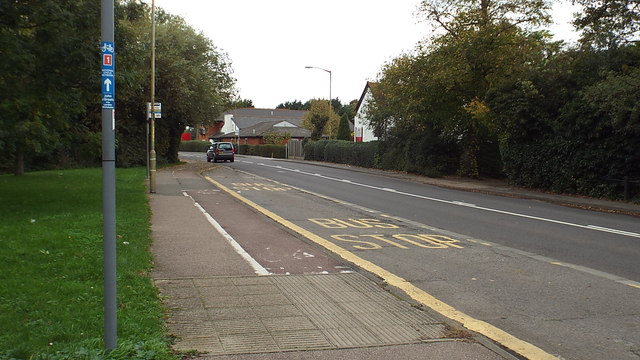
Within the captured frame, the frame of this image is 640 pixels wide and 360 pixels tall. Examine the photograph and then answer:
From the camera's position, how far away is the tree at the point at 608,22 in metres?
19.2

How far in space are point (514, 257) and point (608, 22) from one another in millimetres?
15171

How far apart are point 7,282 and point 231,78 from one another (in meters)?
38.2

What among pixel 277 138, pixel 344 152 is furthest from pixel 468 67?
pixel 277 138

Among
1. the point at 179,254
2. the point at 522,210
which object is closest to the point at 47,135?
the point at 179,254

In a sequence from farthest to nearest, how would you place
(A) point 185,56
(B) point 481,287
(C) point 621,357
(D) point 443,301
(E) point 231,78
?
(E) point 231,78 → (A) point 185,56 → (B) point 481,287 → (D) point 443,301 → (C) point 621,357

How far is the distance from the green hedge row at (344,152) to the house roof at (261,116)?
50.3m

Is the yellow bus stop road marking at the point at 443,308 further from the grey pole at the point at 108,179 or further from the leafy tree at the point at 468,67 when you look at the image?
the leafy tree at the point at 468,67

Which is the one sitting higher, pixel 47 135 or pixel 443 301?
pixel 47 135

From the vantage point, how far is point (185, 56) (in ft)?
125

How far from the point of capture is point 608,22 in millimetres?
→ 19969

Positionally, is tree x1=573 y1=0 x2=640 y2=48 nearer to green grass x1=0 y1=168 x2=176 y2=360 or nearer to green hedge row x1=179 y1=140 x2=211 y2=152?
green grass x1=0 y1=168 x2=176 y2=360

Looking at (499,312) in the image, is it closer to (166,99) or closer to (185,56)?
(166,99)

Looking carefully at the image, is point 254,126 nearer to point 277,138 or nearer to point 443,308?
point 277,138

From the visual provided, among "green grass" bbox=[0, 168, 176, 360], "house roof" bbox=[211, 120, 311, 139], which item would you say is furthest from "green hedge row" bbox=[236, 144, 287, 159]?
"green grass" bbox=[0, 168, 176, 360]
